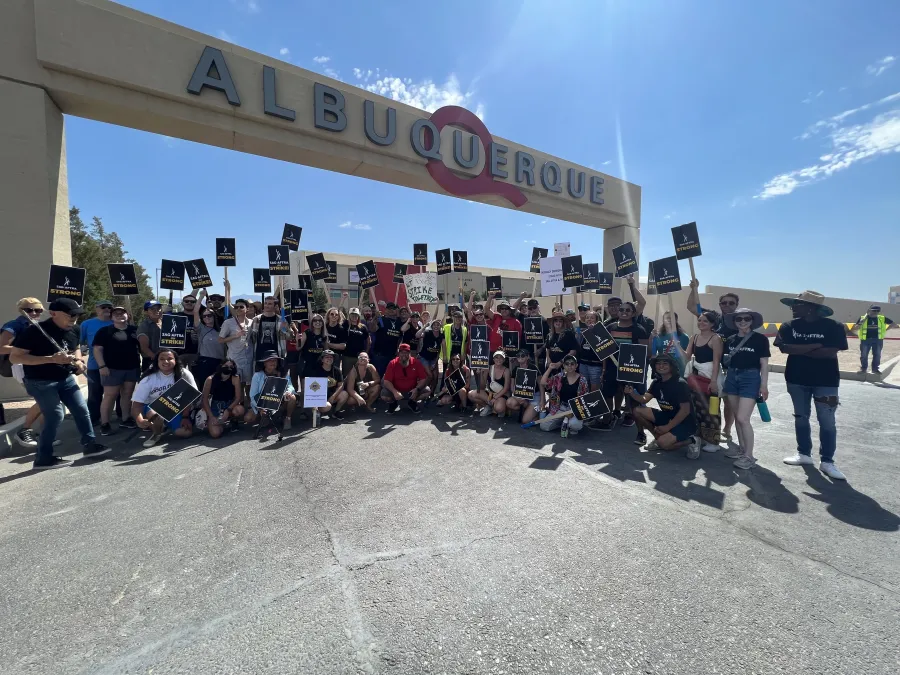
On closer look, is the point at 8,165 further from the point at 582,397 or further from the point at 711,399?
→ the point at 711,399

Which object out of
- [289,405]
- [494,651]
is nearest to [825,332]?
[494,651]

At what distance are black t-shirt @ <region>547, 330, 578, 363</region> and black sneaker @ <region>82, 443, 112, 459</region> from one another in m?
6.21

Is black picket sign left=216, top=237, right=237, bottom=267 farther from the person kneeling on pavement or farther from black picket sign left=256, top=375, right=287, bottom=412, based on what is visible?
the person kneeling on pavement

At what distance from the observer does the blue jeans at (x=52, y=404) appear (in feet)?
14.6

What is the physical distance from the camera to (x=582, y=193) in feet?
49.6

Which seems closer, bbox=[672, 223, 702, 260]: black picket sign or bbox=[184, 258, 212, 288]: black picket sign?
bbox=[672, 223, 702, 260]: black picket sign

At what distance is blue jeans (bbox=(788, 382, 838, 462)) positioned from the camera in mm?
4320

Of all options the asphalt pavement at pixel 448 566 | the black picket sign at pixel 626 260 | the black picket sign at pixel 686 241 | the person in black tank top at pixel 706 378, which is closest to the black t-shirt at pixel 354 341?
the asphalt pavement at pixel 448 566

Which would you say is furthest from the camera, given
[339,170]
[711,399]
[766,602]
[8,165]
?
[339,170]

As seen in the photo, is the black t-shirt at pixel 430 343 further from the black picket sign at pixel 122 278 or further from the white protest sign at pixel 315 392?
the black picket sign at pixel 122 278

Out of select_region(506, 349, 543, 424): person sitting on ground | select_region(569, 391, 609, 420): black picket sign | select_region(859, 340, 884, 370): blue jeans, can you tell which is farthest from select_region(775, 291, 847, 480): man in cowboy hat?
select_region(859, 340, 884, 370): blue jeans

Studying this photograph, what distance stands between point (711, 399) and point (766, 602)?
3.14 m

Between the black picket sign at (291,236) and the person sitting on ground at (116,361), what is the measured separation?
2.96 metres

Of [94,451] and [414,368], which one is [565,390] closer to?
[414,368]
